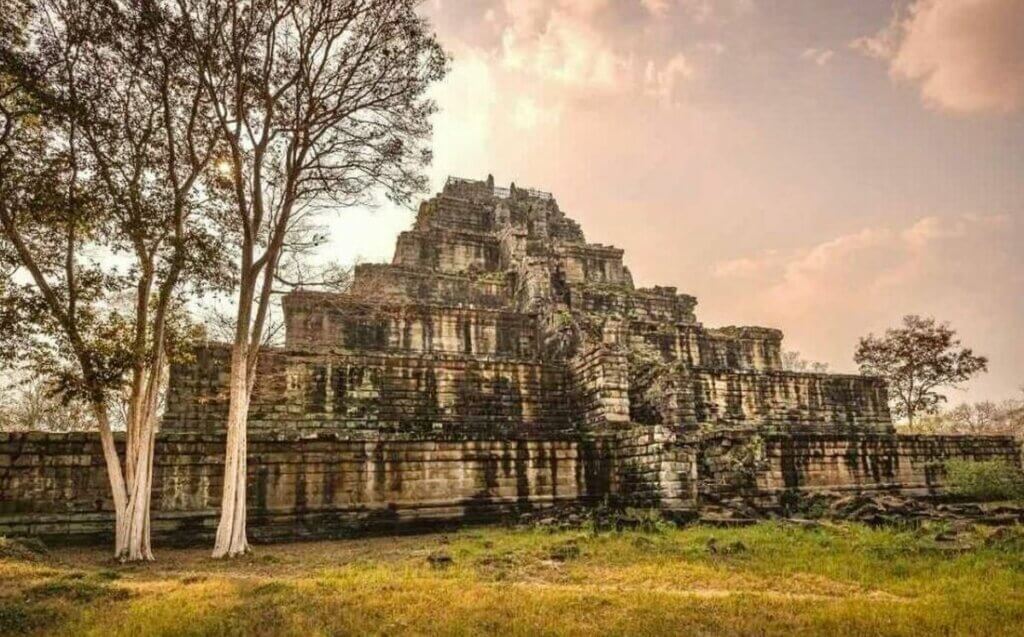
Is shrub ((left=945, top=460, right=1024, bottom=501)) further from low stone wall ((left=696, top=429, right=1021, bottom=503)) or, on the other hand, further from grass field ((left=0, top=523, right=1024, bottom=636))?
grass field ((left=0, top=523, right=1024, bottom=636))

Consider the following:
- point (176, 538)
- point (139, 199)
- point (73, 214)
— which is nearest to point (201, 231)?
point (139, 199)

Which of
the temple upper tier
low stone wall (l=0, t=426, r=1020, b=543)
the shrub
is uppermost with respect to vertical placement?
the temple upper tier

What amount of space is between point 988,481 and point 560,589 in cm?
1658

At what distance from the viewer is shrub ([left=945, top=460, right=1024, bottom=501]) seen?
16453 mm

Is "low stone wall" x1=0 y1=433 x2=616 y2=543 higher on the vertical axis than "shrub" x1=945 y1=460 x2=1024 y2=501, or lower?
higher

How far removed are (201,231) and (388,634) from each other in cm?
985

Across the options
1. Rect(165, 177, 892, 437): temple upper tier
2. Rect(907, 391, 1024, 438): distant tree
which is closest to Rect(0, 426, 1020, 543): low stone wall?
Rect(165, 177, 892, 437): temple upper tier

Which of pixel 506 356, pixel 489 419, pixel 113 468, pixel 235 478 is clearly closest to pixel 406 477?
pixel 235 478

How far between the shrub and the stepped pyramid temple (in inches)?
38.9

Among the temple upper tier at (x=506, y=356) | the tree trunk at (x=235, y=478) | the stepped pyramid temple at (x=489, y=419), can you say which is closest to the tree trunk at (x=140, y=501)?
the tree trunk at (x=235, y=478)

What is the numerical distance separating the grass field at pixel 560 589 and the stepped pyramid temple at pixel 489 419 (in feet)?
6.18

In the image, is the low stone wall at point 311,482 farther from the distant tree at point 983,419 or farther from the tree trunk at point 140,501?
the distant tree at point 983,419

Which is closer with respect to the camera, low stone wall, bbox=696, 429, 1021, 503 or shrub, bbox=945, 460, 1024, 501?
low stone wall, bbox=696, 429, 1021, 503

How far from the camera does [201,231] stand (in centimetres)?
1208
